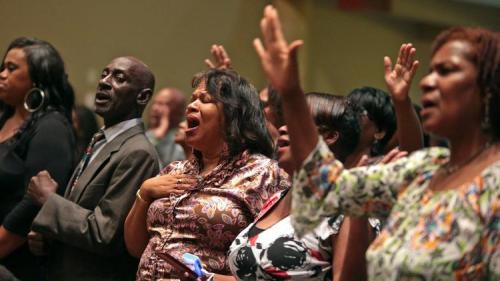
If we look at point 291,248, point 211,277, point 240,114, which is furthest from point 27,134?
point 291,248

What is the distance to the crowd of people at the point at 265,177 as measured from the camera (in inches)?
82.7

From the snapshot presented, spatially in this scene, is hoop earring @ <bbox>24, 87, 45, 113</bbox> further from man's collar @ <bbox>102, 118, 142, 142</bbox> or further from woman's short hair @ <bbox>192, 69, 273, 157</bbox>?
woman's short hair @ <bbox>192, 69, 273, 157</bbox>

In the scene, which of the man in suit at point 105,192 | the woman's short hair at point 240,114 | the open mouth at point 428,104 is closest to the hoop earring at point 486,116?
the open mouth at point 428,104

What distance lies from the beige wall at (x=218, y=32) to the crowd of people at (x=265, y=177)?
2.41m

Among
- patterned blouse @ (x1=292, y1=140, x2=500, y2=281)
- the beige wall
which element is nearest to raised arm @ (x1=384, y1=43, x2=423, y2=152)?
patterned blouse @ (x1=292, y1=140, x2=500, y2=281)

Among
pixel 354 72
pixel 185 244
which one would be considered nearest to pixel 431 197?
pixel 185 244

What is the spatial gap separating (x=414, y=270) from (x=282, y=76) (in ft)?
1.54

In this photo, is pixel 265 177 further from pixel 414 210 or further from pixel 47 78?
pixel 47 78

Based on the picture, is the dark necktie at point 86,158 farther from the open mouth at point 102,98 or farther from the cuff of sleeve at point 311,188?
the cuff of sleeve at point 311,188

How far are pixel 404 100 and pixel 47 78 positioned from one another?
6.37 feet

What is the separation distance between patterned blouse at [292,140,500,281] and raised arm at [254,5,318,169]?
33 mm

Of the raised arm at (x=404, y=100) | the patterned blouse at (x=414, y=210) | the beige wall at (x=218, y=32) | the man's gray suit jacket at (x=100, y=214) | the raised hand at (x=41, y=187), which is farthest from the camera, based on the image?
the beige wall at (x=218, y=32)

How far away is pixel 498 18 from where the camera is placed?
26.7 ft

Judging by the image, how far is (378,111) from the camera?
12.1 ft
